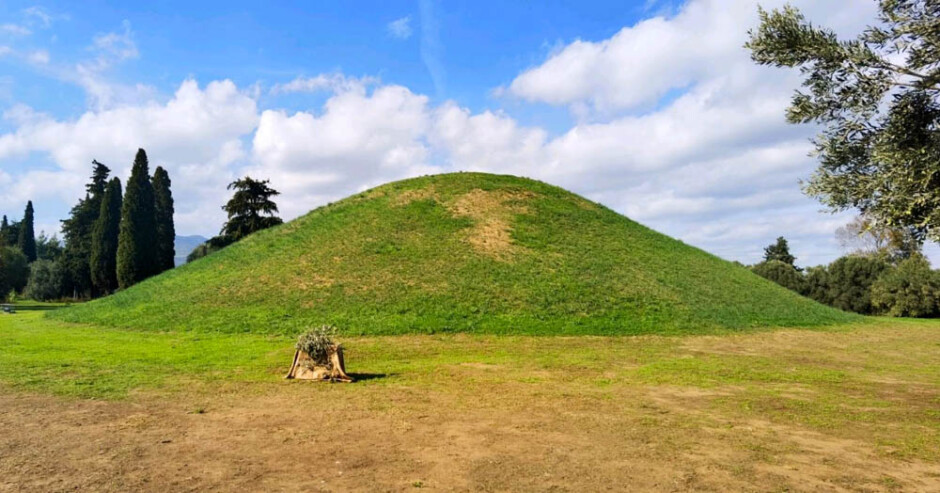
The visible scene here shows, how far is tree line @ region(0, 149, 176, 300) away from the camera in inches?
1925

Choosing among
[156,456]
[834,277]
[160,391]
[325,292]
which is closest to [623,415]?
A: [156,456]

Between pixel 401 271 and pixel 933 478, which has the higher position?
pixel 401 271

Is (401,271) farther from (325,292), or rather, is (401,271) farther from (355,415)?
(355,415)

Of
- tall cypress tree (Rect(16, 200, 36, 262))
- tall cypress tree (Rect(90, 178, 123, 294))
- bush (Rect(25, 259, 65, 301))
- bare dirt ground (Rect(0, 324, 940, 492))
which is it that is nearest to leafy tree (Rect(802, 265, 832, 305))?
bare dirt ground (Rect(0, 324, 940, 492))

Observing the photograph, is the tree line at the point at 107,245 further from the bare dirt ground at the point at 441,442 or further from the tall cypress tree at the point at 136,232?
the bare dirt ground at the point at 441,442

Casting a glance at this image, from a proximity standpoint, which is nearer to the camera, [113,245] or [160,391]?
[160,391]

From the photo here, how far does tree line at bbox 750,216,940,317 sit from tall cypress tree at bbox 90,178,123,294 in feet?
214

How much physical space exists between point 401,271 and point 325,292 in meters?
4.30

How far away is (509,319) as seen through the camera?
23.8 metres

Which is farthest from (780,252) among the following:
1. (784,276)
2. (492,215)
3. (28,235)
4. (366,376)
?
(28,235)

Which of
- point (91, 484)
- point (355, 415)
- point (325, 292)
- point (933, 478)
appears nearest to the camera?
point (91, 484)

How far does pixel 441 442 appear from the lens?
7914 mm

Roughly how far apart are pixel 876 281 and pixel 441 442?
5553 cm

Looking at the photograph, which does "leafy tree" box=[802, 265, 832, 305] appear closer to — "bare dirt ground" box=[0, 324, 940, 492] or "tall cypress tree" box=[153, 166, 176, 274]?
"bare dirt ground" box=[0, 324, 940, 492]
